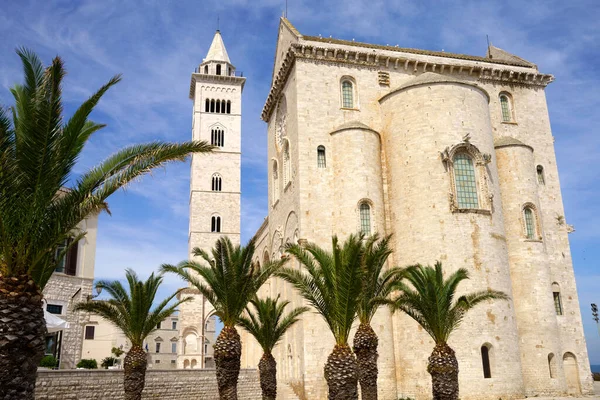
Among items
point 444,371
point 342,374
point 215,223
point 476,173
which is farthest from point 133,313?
point 215,223

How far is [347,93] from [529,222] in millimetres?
10372

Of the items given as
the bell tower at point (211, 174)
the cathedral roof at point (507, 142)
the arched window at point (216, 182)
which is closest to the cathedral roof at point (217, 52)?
the bell tower at point (211, 174)

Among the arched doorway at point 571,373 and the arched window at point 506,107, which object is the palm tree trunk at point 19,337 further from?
the arched window at point 506,107

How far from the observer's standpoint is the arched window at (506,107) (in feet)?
94.1

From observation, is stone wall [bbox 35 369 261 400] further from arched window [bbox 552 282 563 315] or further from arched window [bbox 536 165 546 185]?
arched window [bbox 536 165 546 185]

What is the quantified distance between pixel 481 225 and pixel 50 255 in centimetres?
1785

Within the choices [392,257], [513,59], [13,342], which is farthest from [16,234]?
[513,59]

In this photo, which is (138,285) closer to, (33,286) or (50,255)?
(50,255)

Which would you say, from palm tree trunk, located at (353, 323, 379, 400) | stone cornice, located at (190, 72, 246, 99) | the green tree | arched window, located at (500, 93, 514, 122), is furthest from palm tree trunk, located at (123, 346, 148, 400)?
stone cornice, located at (190, 72, 246, 99)

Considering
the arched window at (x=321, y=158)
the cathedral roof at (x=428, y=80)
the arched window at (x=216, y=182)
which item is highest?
the arched window at (x=216, y=182)

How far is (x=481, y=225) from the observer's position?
23328 mm

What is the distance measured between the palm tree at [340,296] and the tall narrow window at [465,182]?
10.9 meters

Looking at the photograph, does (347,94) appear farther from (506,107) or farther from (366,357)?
(366,357)

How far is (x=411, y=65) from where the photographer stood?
27.7 metres
